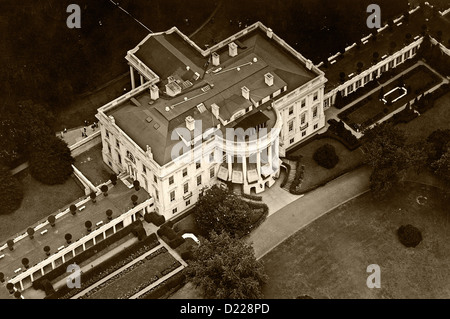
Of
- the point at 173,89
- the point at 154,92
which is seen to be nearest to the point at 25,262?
the point at 154,92

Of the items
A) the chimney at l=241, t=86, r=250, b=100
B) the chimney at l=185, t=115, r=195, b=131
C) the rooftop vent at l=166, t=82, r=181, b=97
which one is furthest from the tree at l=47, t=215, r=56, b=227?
the chimney at l=241, t=86, r=250, b=100

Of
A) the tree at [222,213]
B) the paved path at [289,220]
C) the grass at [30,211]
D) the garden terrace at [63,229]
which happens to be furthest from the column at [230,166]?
the grass at [30,211]

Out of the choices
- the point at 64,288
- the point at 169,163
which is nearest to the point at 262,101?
the point at 169,163

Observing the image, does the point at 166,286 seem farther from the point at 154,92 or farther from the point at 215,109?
the point at 154,92

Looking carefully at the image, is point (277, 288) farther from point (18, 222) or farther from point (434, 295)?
point (18, 222)

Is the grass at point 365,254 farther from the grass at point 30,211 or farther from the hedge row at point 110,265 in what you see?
the grass at point 30,211
